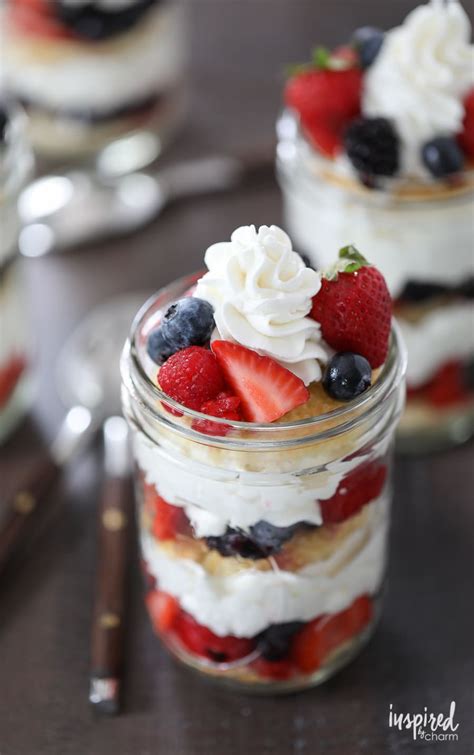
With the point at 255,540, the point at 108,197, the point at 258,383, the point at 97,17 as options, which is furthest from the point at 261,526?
the point at 97,17

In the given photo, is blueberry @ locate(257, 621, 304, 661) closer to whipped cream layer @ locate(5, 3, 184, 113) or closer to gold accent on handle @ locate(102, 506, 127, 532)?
gold accent on handle @ locate(102, 506, 127, 532)

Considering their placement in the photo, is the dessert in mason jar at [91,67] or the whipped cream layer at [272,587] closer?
the whipped cream layer at [272,587]

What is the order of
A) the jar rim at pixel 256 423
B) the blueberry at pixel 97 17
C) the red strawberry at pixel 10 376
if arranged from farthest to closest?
the blueberry at pixel 97 17 → the red strawberry at pixel 10 376 → the jar rim at pixel 256 423

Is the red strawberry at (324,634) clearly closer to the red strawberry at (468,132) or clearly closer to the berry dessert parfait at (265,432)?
the berry dessert parfait at (265,432)

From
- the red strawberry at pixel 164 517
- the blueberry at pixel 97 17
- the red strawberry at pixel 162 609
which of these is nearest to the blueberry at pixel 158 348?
the red strawberry at pixel 164 517

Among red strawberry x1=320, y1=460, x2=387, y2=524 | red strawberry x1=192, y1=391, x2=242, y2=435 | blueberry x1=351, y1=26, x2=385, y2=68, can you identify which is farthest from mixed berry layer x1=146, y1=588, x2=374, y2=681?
blueberry x1=351, y1=26, x2=385, y2=68

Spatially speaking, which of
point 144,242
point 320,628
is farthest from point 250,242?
point 144,242

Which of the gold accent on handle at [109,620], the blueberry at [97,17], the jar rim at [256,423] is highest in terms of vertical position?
the blueberry at [97,17]

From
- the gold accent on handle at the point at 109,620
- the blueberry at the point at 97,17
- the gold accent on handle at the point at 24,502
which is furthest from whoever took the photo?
the blueberry at the point at 97,17
